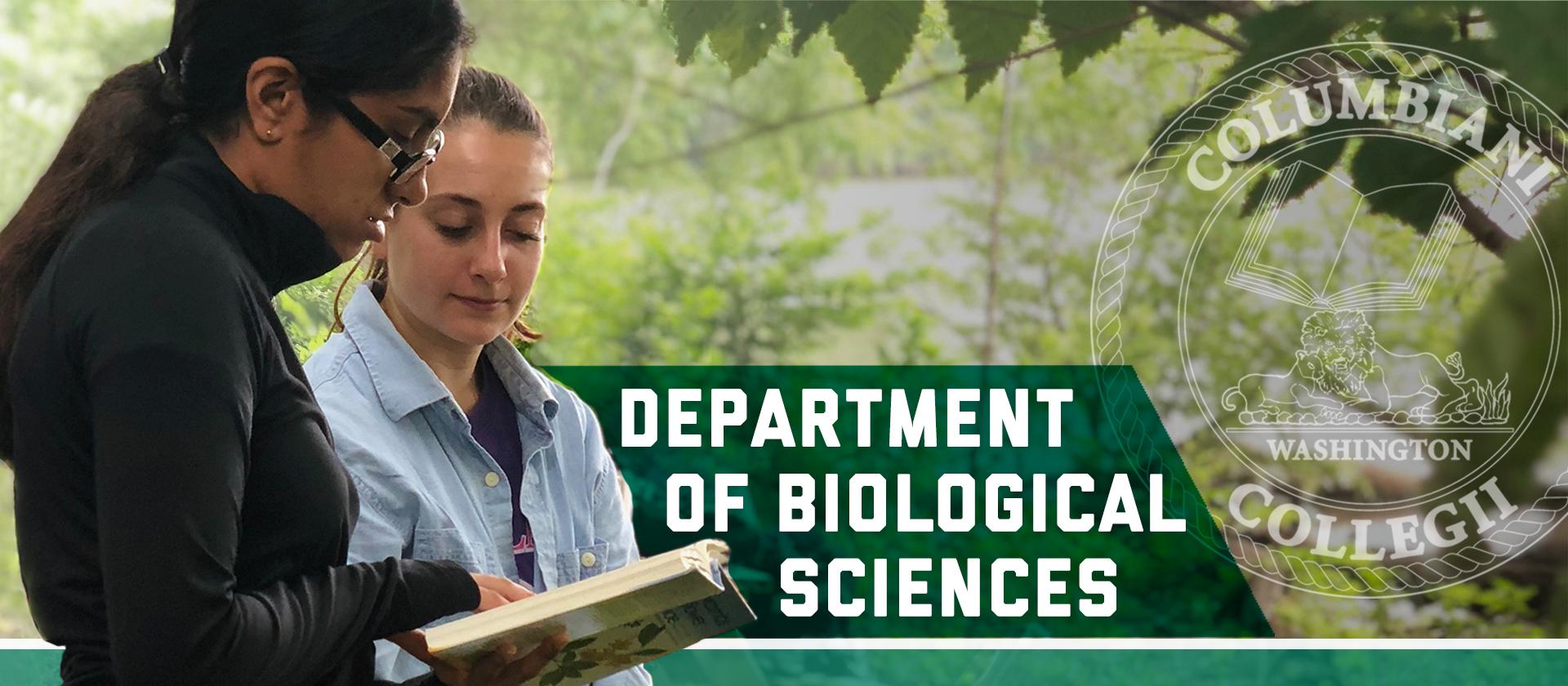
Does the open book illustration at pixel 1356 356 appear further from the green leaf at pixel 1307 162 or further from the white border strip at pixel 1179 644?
the white border strip at pixel 1179 644

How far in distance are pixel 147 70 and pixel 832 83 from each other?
3976 mm

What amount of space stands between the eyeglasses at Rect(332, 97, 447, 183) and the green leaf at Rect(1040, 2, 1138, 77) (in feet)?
5.72

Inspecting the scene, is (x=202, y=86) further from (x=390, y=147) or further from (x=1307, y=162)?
(x=1307, y=162)

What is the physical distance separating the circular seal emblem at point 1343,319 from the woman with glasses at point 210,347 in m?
2.25

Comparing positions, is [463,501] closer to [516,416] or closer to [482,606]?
[516,416]

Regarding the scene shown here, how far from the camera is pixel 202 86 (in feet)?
3.33

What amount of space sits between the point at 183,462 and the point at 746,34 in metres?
1.60

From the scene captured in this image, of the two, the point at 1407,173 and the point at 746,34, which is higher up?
the point at 746,34

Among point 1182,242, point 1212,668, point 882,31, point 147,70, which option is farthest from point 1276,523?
point 147,70

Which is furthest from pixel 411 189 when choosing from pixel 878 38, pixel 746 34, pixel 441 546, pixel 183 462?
pixel 878 38

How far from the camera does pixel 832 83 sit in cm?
493

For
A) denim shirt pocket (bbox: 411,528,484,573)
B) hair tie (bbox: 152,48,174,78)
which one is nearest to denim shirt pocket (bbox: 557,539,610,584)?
denim shirt pocket (bbox: 411,528,484,573)

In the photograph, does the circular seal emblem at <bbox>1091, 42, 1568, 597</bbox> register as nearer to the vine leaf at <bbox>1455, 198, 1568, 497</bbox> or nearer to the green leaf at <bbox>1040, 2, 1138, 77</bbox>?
the vine leaf at <bbox>1455, 198, 1568, 497</bbox>

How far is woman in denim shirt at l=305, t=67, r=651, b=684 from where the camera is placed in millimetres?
1498
